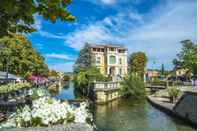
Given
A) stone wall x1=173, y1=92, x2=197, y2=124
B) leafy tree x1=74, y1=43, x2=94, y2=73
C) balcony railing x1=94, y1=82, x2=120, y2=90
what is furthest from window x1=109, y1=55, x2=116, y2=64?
stone wall x1=173, y1=92, x2=197, y2=124

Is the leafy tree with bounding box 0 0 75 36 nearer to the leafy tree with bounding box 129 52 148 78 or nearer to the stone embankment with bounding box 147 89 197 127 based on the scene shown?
the stone embankment with bounding box 147 89 197 127

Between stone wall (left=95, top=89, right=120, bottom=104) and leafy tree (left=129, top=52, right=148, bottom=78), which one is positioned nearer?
stone wall (left=95, top=89, right=120, bottom=104)

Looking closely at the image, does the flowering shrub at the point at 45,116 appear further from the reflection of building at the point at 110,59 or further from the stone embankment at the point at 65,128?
the reflection of building at the point at 110,59

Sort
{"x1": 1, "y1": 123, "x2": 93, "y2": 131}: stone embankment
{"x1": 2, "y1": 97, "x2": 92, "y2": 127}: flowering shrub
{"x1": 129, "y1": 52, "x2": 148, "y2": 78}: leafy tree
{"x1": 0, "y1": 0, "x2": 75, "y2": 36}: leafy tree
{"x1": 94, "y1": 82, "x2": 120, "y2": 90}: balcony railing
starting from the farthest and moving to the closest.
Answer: {"x1": 129, "y1": 52, "x2": 148, "y2": 78}: leafy tree, {"x1": 94, "y1": 82, "x2": 120, "y2": 90}: balcony railing, {"x1": 2, "y1": 97, "x2": 92, "y2": 127}: flowering shrub, {"x1": 1, "y1": 123, "x2": 93, "y2": 131}: stone embankment, {"x1": 0, "y1": 0, "x2": 75, "y2": 36}: leafy tree

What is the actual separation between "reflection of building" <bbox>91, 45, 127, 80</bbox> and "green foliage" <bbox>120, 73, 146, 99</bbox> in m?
32.5

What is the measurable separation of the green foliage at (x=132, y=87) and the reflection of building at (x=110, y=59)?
3255 centimetres

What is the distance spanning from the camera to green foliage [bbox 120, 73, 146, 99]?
45031mm

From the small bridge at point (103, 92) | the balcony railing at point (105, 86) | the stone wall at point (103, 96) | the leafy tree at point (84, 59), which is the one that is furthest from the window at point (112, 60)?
the stone wall at point (103, 96)

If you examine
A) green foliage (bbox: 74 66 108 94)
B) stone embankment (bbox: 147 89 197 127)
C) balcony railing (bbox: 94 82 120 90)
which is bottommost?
stone embankment (bbox: 147 89 197 127)

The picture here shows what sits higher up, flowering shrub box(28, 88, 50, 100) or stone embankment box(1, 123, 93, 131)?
flowering shrub box(28, 88, 50, 100)

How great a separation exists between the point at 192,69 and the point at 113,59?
2140 cm

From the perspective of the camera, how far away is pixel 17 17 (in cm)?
488

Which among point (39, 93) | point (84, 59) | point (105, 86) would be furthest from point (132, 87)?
point (39, 93)

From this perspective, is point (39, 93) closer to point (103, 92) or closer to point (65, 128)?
point (65, 128)
